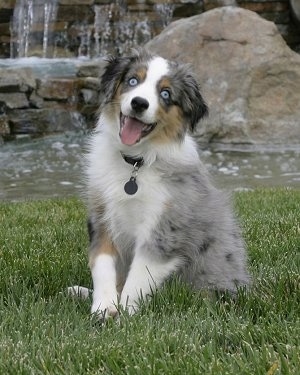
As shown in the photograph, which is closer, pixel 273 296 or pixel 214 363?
pixel 214 363

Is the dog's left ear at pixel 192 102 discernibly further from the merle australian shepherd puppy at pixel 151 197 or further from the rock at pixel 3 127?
the rock at pixel 3 127

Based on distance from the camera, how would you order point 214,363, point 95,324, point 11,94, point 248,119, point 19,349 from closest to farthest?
1. point 214,363
2. point 19,349
3. point 95,324
4. point 248,119
5. point 11,94

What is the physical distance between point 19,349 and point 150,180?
1271 mm

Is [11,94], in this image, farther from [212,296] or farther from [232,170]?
[212,296]

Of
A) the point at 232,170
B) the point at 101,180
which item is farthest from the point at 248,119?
the point at 101,180

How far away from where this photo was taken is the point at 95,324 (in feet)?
10.6

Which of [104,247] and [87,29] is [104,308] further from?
[87,29]

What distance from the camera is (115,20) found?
1936cm

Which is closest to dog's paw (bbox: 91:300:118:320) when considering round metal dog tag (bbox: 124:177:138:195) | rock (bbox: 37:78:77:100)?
round metal dog tag (bbox: 124:177:138:195)

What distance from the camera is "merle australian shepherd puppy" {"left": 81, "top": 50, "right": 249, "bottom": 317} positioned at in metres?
3.55

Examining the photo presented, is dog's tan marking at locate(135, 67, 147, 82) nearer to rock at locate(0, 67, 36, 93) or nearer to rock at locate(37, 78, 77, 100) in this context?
rock at locate(0, 67, 36, 93)

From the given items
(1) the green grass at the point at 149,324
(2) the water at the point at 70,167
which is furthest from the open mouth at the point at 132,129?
(2) the water at the point at 70,167

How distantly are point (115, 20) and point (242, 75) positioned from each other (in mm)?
6685

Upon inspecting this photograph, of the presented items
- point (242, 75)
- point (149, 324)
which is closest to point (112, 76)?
point (149, 324)
